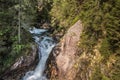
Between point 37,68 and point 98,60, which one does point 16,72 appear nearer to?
point 37,68

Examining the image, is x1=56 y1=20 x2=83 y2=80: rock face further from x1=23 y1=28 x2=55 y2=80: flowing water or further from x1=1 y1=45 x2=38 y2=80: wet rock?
x1=1 y1=45 x2=38 y2=80: wet rock

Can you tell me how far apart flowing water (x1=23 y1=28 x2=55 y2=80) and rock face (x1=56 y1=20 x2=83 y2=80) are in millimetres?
2897

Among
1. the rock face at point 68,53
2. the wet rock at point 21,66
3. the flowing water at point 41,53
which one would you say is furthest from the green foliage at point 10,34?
the rock face at point 68,53

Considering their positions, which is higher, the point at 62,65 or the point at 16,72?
the point at 62,65

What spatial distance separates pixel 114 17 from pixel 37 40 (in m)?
11.7

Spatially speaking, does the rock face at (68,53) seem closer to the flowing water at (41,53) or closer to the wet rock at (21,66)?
the flowing water at (41,53)

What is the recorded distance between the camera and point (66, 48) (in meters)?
17.5

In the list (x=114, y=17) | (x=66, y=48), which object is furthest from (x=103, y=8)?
(x=66, y=48)

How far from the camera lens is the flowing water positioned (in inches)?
786

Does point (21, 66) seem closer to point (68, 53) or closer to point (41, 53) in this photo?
point (41, 53)

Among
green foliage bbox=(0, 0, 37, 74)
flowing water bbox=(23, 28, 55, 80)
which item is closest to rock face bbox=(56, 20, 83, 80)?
flowing water bbox=(23, 28, 55, 80)

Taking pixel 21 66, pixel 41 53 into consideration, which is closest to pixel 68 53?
pixel 21 66

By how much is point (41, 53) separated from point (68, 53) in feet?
18.9

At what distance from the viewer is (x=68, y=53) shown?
1711 cm
